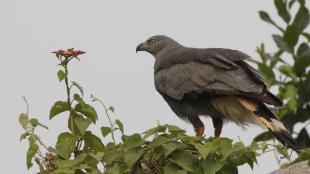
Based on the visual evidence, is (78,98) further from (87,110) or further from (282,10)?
(282,10)

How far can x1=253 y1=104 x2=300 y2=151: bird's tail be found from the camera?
6.64 metres

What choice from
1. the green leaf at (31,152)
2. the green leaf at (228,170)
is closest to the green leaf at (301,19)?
the green leaf at (228,170)

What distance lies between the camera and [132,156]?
480 centimetres

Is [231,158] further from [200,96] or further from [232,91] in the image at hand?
[200,96]

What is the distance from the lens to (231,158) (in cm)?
491

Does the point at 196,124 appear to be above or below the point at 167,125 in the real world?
below

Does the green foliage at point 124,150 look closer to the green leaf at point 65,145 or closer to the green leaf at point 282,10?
the green leaf at point 65,145

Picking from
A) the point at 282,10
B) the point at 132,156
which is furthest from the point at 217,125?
the point at 132,156

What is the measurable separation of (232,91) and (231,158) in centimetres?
255

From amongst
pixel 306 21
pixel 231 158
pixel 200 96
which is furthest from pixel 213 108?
pixel 231 158

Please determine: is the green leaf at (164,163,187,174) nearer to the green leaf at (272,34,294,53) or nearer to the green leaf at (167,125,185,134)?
the green leaf at (167,125,185,134)

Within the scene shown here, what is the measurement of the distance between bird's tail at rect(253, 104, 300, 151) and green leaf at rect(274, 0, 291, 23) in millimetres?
2221

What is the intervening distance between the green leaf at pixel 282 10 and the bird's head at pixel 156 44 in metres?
1.59

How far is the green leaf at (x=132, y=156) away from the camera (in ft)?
15.6
